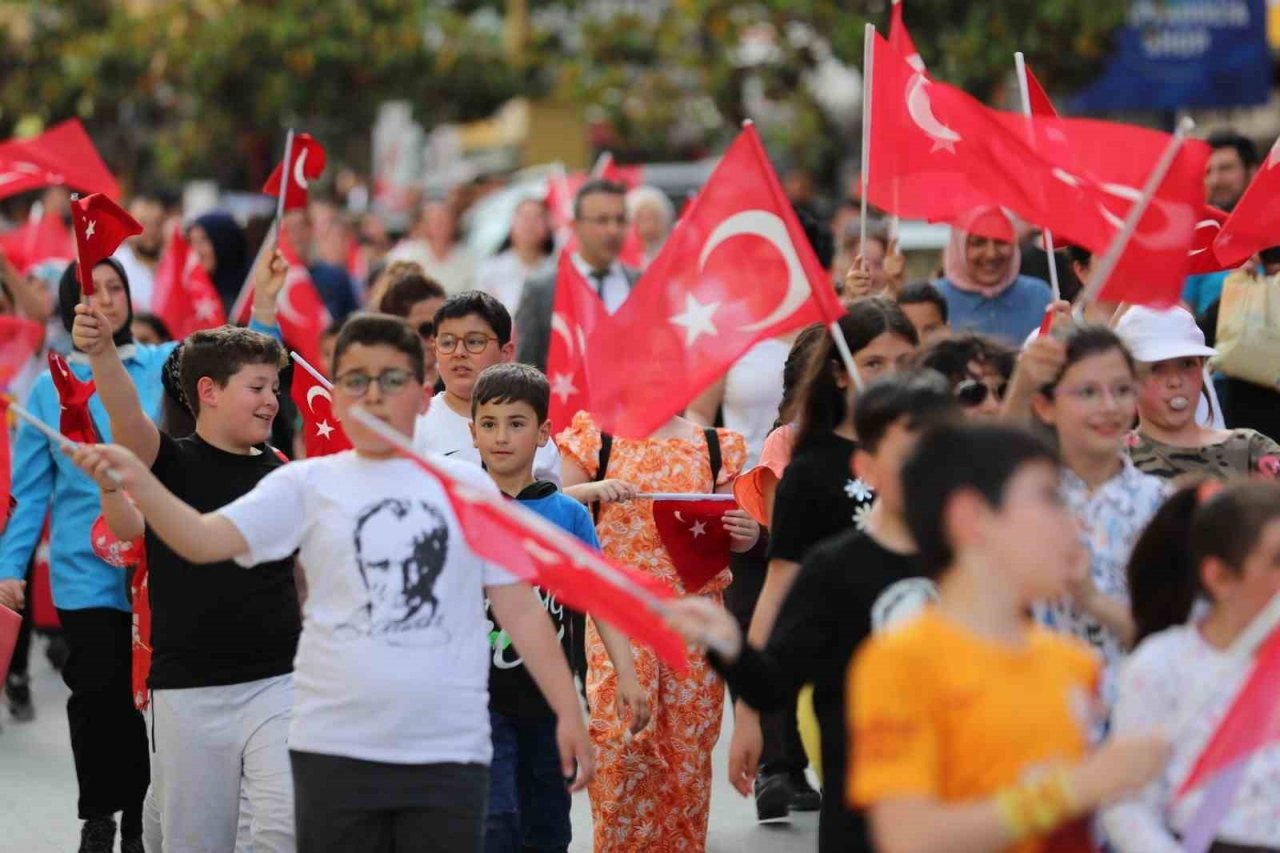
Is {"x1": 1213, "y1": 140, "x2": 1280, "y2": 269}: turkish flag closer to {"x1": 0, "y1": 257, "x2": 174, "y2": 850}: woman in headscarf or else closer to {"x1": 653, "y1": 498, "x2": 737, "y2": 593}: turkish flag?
{"x1": 653, "y1": 498, "x2": 737, "y2": 593}: turkish flag

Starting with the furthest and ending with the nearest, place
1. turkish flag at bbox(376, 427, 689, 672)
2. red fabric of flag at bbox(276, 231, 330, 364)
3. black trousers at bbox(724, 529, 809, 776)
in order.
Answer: red fabric of flag at bbox(276, 231, 330, 364)
black trousers at bbox(724, 529, 809, 776)
turkish flag at bbox(376, 427, 689, 672)

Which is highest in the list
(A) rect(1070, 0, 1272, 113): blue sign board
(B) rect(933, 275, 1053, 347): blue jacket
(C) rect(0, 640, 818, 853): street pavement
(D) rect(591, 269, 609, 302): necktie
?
(A) rect(1070, 0, 1272, 113): blue sign board

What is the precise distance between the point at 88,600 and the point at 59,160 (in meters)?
3.27

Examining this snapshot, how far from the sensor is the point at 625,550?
774 cm

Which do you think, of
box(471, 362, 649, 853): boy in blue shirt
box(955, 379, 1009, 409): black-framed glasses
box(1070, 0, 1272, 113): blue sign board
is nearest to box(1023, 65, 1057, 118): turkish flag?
box(471, 362, 649, 853): boy in blue shirt

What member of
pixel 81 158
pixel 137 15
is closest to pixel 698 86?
pixel 137 15

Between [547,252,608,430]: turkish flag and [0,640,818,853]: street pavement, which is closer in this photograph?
[0,640,818,853]: street pavement

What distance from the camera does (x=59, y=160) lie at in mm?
10625

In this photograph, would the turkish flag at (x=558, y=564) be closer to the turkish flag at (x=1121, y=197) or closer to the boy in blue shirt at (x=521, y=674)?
the boy in blue shirt at (x=521, y=674)

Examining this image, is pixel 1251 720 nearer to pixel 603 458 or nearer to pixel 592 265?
pixel 603 458

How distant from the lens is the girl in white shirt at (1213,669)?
448 cm

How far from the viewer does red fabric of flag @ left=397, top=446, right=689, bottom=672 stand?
5027 millimetres

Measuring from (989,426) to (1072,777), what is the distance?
614 millimetres

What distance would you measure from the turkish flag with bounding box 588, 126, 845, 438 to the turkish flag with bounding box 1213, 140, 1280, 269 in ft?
5.84
